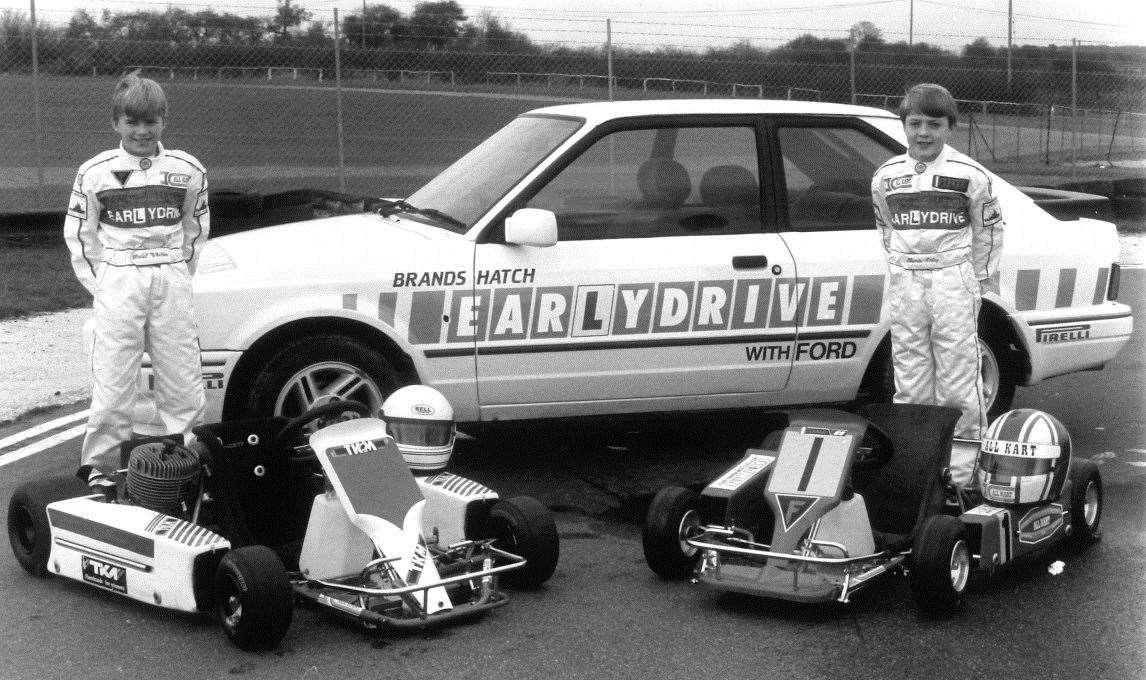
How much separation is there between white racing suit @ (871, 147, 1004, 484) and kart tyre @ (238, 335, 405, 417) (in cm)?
222

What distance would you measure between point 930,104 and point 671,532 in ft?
6.84

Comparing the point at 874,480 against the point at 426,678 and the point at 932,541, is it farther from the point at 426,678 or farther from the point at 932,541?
the point at 426,678

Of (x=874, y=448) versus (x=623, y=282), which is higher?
(x=623, y=282)

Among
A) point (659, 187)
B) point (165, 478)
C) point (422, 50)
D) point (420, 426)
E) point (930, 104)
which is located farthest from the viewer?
point (422, 50)

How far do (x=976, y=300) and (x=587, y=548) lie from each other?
192cm

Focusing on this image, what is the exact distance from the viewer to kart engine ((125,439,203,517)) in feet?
16.0

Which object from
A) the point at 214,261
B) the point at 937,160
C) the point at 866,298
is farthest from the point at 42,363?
the point at 937,160

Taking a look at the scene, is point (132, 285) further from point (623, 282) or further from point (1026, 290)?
point (1026, 290)

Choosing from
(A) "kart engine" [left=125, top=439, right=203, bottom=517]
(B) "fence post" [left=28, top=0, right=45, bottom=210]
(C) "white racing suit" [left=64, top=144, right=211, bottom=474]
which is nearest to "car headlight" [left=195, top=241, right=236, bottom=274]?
(C) "white racing suit" [left=64, top=144, right=211, bottom=474]

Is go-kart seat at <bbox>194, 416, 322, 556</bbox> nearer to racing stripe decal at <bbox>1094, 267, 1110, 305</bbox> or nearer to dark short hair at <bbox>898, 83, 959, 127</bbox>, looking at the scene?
dark short hair at <bbox>898, 83, 959, 127</bbox>

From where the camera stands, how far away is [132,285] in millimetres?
5816

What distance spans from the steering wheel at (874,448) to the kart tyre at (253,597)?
2.08 meters

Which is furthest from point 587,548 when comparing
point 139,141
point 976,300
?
point 139,141

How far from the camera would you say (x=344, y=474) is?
187 inches
